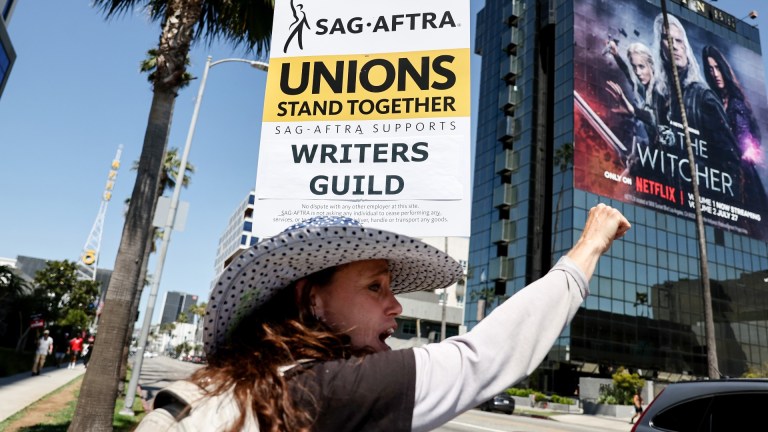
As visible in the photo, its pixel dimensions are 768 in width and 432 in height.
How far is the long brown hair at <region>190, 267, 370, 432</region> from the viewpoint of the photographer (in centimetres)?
131

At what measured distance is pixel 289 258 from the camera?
164 centimetres

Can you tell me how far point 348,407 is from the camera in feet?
4.33

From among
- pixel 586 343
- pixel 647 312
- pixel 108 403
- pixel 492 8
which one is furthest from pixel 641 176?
pixel 108 403

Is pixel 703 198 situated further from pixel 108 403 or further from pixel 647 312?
pixel 108 403

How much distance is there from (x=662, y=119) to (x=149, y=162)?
56025mm

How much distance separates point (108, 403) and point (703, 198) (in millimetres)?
58710

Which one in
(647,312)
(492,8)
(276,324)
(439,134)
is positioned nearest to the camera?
(276,324)

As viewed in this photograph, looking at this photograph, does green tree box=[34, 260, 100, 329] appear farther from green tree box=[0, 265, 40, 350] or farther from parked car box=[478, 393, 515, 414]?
parked car box=[478, 393, 515, 414]

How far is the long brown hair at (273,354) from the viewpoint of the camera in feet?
4.31

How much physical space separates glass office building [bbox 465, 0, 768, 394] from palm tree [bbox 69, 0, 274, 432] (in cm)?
4052

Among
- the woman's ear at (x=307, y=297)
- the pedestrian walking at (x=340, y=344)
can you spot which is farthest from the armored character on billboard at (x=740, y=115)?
the woman's ear at (x=307, y=297)

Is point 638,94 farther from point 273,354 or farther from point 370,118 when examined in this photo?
point 273,354

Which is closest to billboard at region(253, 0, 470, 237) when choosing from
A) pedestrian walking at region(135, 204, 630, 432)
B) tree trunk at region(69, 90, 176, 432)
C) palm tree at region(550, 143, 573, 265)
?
pedestrian walking at region(135, 204, 630, 432)

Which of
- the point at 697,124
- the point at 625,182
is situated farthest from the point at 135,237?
the point at 697,124
